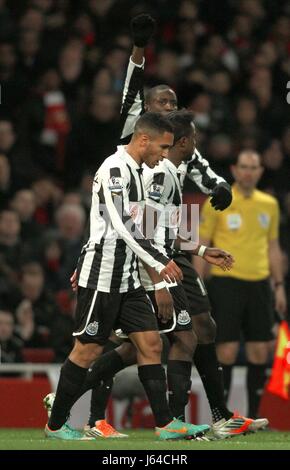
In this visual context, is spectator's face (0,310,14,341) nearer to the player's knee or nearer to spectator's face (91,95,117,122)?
the player's knee

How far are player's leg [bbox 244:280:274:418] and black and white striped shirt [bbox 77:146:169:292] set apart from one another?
2411 mm

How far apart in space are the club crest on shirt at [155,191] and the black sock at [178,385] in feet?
2.94

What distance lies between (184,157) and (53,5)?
19.0 feet

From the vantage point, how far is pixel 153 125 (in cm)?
710

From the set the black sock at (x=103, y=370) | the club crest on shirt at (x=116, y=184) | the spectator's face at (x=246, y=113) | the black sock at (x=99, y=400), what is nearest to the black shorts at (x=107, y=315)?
the club crest on shirt at (x=116, y=184)

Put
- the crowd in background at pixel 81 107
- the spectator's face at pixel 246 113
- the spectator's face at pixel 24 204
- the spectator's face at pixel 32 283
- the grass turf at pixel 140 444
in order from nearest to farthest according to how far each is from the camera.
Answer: the grass turf at pixel 140 444, the spectator's face at pixel 32 283, the crowd in background at pixel 81 107, the spectator's face at pixel 24 204, the spectator's face at pixel 246 113

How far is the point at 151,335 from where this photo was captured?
7.04 m

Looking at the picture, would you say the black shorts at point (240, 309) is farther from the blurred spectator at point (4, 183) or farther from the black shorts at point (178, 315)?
the blurred spectator at point (4, 183)

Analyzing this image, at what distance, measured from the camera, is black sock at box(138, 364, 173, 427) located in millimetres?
7008

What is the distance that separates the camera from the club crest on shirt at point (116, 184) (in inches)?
273

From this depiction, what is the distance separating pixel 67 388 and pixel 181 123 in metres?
1.64

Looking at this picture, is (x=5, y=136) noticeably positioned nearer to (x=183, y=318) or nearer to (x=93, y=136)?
(x=93, y=136)

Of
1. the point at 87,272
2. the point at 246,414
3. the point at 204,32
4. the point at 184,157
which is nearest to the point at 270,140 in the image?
the point at 204,32

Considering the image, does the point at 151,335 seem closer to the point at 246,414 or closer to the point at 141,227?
the point at 141,227
